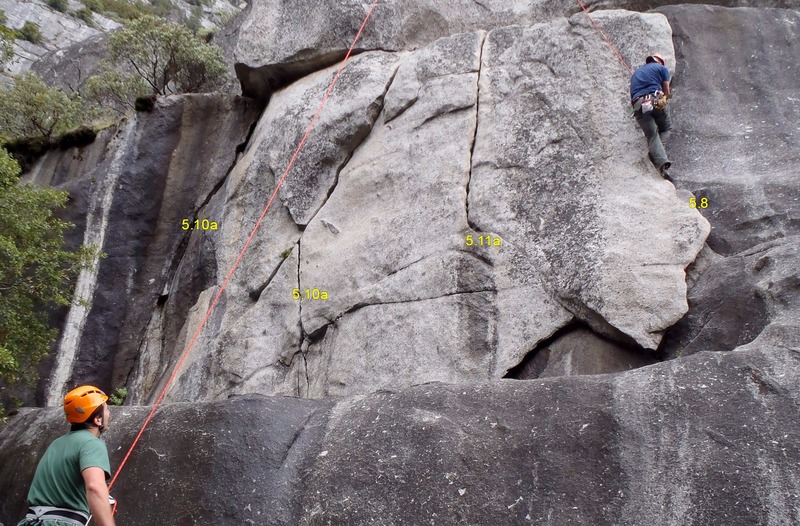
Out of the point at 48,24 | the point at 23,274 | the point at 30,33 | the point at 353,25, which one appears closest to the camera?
the point at 23,274

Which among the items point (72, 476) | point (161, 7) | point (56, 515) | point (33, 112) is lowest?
point (161, 7)

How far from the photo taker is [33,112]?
17.9m

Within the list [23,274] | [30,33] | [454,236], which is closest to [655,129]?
[454,236]

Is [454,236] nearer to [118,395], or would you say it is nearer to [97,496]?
[97,496]

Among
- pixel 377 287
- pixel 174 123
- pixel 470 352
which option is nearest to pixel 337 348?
pixel 377 287

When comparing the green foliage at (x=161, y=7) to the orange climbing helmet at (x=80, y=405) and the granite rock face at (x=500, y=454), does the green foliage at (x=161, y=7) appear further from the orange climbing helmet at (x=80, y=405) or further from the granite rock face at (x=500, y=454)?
the orange climbing helmet at (x=80, y=405)

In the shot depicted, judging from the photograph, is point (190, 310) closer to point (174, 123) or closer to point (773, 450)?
point (174, 123)

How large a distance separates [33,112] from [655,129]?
14275mm

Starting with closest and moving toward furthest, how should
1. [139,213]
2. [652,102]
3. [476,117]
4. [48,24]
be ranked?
[652,102] → [476,117] → [139,213] → [48,24]

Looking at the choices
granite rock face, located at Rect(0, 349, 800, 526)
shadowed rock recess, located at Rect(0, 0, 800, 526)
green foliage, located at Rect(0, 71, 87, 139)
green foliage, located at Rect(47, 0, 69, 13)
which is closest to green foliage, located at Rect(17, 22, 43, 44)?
green foliage, located at Rect(47, 0, 69, 13)

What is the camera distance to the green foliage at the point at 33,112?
701 inches

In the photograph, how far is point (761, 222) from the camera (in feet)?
31.0

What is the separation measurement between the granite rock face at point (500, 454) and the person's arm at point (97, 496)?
5.34ft

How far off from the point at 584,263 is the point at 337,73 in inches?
254
